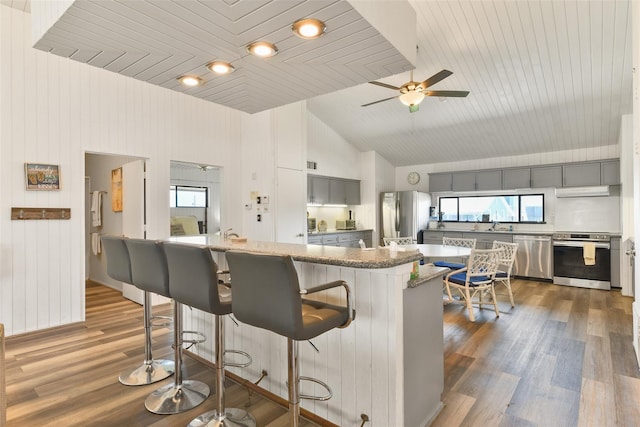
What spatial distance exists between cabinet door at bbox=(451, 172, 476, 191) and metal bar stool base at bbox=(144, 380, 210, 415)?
6.31 metres

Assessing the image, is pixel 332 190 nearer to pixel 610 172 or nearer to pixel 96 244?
pixel 96 244

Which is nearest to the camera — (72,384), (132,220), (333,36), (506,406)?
(333,36)

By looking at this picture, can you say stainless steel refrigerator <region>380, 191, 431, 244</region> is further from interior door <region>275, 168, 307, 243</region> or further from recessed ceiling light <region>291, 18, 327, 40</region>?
recessed ceiling light <region>291, 18, 327, 40</region>

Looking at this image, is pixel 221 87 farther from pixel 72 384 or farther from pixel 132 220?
pixel 132 220

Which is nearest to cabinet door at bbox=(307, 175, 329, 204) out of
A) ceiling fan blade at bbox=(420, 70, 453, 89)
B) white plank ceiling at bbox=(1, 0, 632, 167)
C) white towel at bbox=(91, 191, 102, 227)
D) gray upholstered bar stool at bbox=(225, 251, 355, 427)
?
white plank ceiling at bbox=(1, 0, 632, 167)

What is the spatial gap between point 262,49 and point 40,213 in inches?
130

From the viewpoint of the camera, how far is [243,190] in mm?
5383

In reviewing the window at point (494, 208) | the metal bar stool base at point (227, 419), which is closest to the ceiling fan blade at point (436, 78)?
the metal bar stool base at point (227, 419)

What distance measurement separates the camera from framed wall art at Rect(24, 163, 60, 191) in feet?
11.3

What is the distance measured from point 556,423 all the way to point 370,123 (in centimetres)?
547

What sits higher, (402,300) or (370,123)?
(370,123)

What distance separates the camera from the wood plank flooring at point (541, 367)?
2.09m

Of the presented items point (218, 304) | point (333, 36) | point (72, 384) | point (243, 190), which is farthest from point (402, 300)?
point (243, 190)

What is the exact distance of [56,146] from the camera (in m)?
3.63
